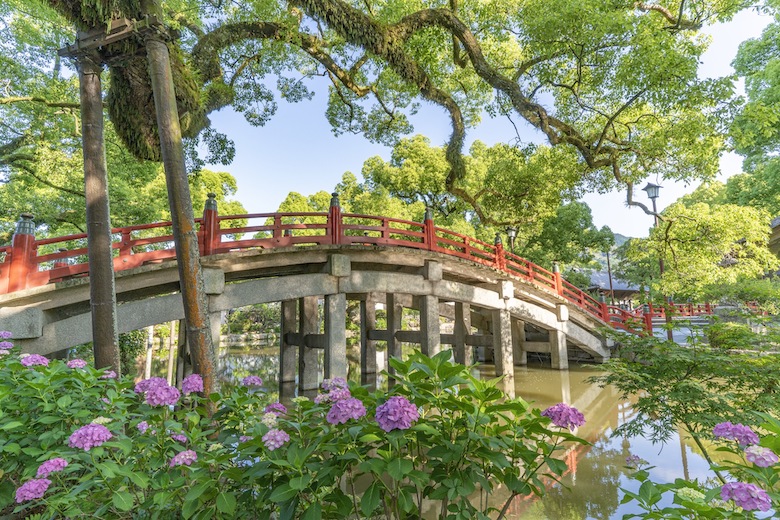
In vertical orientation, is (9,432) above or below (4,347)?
below

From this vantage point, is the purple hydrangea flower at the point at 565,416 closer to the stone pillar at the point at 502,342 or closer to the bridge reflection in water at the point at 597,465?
the bridge reflection in water at the point at 597,465

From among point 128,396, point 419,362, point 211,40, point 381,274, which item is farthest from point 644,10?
point 128,396

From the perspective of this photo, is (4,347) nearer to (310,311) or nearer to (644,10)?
(310,311)

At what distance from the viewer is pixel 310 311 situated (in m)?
10.8

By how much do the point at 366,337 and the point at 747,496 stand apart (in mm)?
11344

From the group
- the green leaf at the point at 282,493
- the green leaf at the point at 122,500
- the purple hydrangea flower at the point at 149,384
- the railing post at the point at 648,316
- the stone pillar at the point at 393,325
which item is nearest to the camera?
the green leaf at the point at 282,493

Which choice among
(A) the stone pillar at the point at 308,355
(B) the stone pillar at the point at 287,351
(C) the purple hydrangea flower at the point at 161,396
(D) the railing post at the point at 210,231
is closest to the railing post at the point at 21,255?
(D) the railing post at the point at 210,231

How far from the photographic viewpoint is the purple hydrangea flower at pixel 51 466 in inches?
68.7

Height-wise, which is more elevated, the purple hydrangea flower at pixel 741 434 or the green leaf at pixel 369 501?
the purple hydrangea flower at pixel 741 434

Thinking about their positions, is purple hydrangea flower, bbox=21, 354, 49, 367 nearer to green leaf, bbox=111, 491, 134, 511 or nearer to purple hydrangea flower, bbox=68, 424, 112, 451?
purple hydrangea flower, bbox=68, 424, 112, 451

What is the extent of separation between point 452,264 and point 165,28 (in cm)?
761

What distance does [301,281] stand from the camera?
8.23m

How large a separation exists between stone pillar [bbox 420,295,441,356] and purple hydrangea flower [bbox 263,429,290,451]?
26.1 feet

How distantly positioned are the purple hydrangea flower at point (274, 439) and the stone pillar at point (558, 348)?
40.0ft
